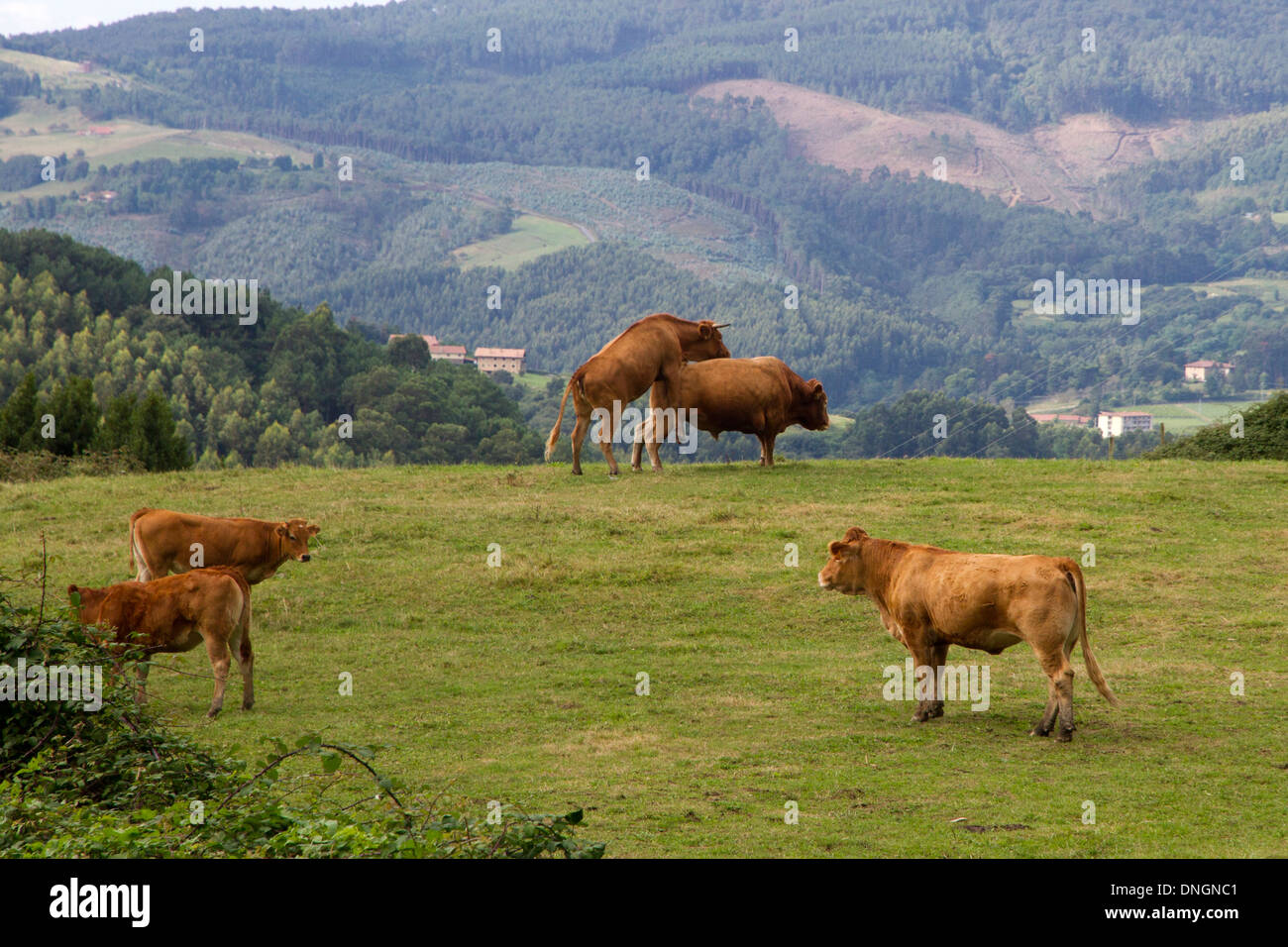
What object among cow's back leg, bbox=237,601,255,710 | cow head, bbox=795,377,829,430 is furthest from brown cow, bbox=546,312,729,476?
cow's back leg, bbox=237,601,255,710

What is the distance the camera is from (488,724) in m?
13.3

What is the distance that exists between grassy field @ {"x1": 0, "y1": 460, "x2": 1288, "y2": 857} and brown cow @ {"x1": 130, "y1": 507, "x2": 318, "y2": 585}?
1.18m

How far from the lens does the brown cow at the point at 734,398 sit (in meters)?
25.6

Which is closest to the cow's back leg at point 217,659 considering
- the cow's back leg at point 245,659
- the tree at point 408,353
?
the cow's back leg at point 245,659

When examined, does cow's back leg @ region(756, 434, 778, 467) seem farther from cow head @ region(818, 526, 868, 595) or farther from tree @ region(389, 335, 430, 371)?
tree @ region(389, 335, 430, 371)

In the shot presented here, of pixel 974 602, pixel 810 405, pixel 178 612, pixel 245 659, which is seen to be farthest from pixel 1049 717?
pixel 810 405

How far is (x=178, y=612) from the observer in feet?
43.5

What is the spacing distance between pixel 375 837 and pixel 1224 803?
6.49 m

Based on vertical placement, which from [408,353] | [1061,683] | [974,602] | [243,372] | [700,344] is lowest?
[1061,683]

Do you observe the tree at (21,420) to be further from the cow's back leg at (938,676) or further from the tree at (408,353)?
the tree at (408,353)

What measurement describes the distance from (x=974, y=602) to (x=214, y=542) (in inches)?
337

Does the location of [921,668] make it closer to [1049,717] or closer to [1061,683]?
[1049,717]
